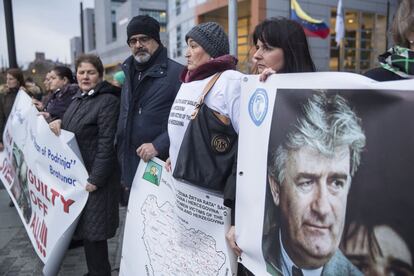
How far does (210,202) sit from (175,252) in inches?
18.7

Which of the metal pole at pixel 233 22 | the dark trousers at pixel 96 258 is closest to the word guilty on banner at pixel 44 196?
the dark trousers at pixel 96 258

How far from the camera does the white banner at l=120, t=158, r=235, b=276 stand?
2131 mm

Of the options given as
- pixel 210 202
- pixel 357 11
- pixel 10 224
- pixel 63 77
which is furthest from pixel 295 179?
pixel 357 11

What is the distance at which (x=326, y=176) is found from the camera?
4.60 feet

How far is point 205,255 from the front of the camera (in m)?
2.19

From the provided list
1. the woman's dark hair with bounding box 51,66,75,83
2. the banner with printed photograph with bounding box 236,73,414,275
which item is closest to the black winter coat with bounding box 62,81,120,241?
the banner with printed photograph with bounding box 236,73,414,275

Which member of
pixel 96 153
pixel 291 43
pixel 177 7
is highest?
pixel 177 7

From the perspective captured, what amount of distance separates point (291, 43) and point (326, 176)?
791mm

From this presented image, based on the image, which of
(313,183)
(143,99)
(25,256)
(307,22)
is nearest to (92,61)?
(143,99)

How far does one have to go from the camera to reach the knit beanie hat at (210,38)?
239 centimetres

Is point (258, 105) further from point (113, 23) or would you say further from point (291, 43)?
point (113, 23)

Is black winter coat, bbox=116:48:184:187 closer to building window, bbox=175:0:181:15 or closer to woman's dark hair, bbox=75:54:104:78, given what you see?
woman's dark hair, bbox=75:54:104:78

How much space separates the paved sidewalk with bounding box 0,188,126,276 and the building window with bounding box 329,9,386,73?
69.6 ft

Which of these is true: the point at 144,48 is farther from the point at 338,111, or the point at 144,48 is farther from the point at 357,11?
the point at 357,11
